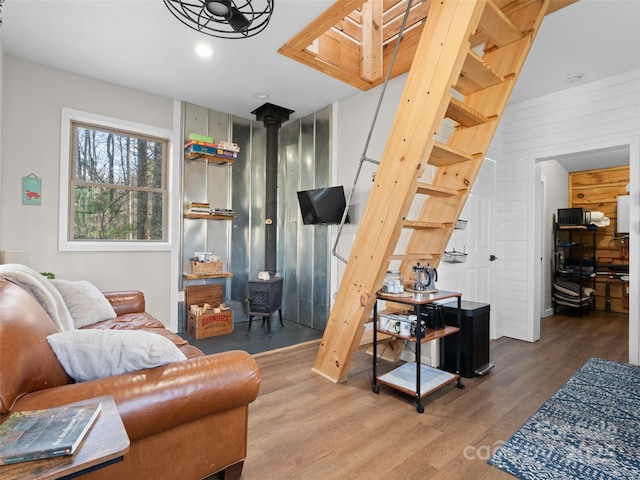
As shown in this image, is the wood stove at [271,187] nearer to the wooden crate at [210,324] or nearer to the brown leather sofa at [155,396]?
the wooden crate at [210,324]

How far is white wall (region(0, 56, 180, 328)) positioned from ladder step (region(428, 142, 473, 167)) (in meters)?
3.33

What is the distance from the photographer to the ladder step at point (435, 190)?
2.31 m

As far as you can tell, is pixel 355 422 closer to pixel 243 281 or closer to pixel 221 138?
→ pixel 243 281

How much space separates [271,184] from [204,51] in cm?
180

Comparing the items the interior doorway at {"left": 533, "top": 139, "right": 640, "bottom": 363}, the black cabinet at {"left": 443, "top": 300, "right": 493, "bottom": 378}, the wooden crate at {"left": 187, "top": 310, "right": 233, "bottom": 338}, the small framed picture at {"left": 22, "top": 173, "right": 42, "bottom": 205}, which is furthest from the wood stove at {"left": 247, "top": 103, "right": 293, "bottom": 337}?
the interior doorway at {"left": 533, "top": 139, "right": 640, "bottom": 363}

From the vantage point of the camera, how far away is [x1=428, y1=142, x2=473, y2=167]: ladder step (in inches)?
87.8

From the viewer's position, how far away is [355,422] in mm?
2094

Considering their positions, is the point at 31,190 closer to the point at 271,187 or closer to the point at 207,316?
the point at 207,316

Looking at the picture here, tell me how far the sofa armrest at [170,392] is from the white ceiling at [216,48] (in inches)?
100

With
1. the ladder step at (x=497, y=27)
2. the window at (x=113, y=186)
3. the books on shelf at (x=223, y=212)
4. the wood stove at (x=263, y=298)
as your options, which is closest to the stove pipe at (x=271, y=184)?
the wood stove at (x=263, y=298)

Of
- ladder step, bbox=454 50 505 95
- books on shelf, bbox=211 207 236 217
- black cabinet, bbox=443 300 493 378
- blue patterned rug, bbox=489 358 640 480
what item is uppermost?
ladder step, bbox=454 50 505 95

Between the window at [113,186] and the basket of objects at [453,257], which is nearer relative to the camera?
the basket of objects at [453,257]

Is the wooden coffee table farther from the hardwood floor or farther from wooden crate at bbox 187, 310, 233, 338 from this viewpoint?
wooden crate at bbox 187, 310, 233, 338

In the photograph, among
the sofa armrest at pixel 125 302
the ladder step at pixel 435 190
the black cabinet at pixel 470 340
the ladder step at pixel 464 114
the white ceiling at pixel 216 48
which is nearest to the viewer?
the ladder step at pixel 464 114
